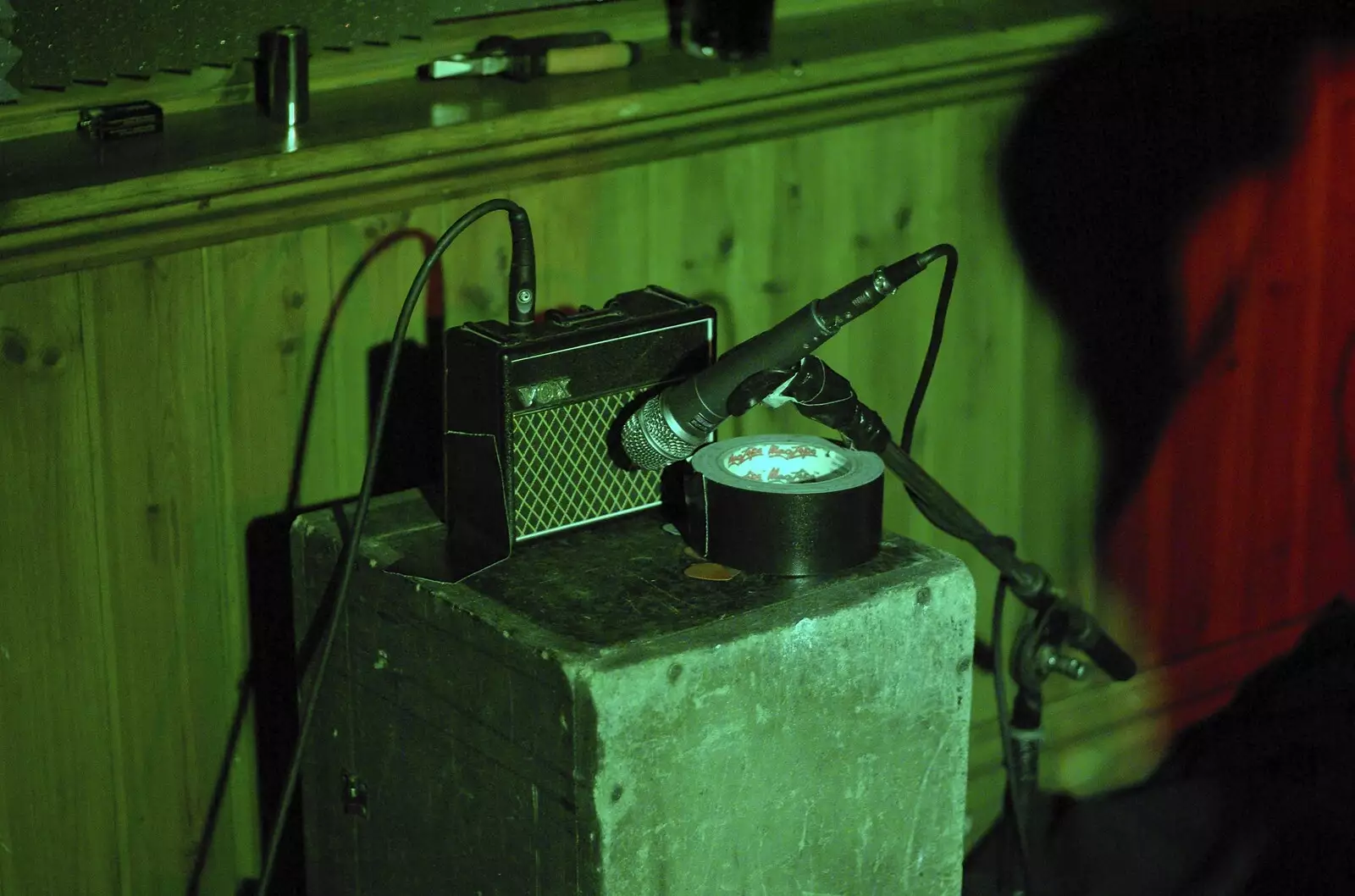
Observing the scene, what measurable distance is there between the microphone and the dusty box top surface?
0.27ft

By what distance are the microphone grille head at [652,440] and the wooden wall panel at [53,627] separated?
48cm

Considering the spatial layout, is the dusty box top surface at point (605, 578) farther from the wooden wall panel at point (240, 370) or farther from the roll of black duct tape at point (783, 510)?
the wooden wall panel at point (240, 370)

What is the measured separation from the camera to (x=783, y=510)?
1.50 meters

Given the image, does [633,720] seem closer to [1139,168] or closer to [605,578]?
[605,578]

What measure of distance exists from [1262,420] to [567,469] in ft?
4.33

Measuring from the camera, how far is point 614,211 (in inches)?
74.3

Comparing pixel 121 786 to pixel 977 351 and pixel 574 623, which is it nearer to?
pixel 574 623

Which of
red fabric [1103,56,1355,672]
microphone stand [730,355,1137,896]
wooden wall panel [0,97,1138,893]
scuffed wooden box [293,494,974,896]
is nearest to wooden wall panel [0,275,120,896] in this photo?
wooden wall panel [0,97,1138,893]

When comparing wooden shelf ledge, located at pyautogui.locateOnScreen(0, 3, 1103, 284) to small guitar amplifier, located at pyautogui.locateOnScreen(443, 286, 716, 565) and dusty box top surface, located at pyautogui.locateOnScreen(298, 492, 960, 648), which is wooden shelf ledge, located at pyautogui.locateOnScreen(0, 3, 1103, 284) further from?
dusty box top surface, located at pyautogui.locateOnScreen(298, 492, 960, 648)

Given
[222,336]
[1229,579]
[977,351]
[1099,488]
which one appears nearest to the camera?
[222,336]

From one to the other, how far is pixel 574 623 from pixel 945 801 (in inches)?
15.2

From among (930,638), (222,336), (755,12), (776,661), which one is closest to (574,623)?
(776,661)

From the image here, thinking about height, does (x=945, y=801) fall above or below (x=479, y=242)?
below

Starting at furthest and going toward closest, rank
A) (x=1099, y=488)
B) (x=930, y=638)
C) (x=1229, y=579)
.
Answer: (x=1229, y=579), (x=1099, y=488), (x=930, y=638)
